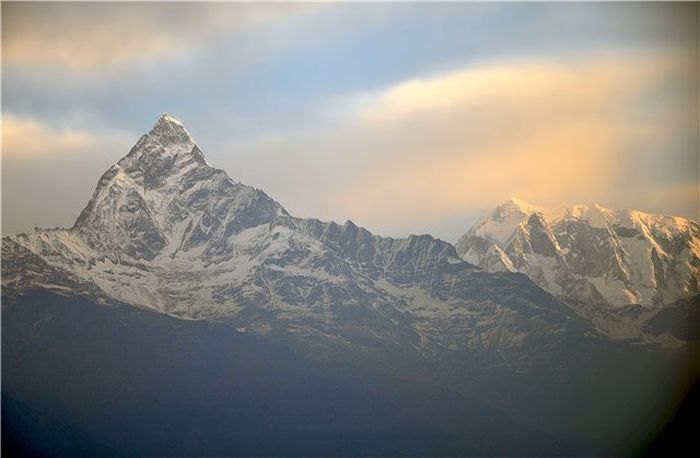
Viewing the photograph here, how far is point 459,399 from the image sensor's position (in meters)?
134

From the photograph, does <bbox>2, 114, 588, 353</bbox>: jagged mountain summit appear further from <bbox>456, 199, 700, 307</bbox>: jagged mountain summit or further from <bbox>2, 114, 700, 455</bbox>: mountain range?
<bbox>456, 199, 700, 307</bbox>: jagged mountain summit

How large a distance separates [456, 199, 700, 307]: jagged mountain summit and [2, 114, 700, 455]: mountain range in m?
0.24

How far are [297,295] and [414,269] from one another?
1560cm

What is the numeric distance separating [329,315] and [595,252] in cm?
3038

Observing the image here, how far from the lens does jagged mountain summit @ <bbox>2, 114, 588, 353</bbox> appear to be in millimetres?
140750

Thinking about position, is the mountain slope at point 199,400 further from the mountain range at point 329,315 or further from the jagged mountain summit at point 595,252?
the jagged mountain summit at point 595,252

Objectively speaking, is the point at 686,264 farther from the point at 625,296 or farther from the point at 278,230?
the point at 278,230

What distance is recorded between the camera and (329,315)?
5531 inches

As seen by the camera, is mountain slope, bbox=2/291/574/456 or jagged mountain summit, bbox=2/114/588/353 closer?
mountain slope, bbox=2/291/574/456

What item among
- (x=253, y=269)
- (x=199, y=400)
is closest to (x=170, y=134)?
(x=253, y=269)

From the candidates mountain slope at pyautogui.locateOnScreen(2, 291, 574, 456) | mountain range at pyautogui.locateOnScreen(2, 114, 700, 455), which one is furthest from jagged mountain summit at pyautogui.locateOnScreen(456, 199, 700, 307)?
mountain slope at pyautogui.locateOnScreen(2, 291, 574, 456)

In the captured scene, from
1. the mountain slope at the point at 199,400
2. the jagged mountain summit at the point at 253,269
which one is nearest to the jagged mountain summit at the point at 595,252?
the jagged mountain summit at the point at 253,269

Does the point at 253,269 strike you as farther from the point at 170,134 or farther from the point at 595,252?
the point at 595,252

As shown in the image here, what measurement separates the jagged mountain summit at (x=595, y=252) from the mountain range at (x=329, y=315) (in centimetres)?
24
